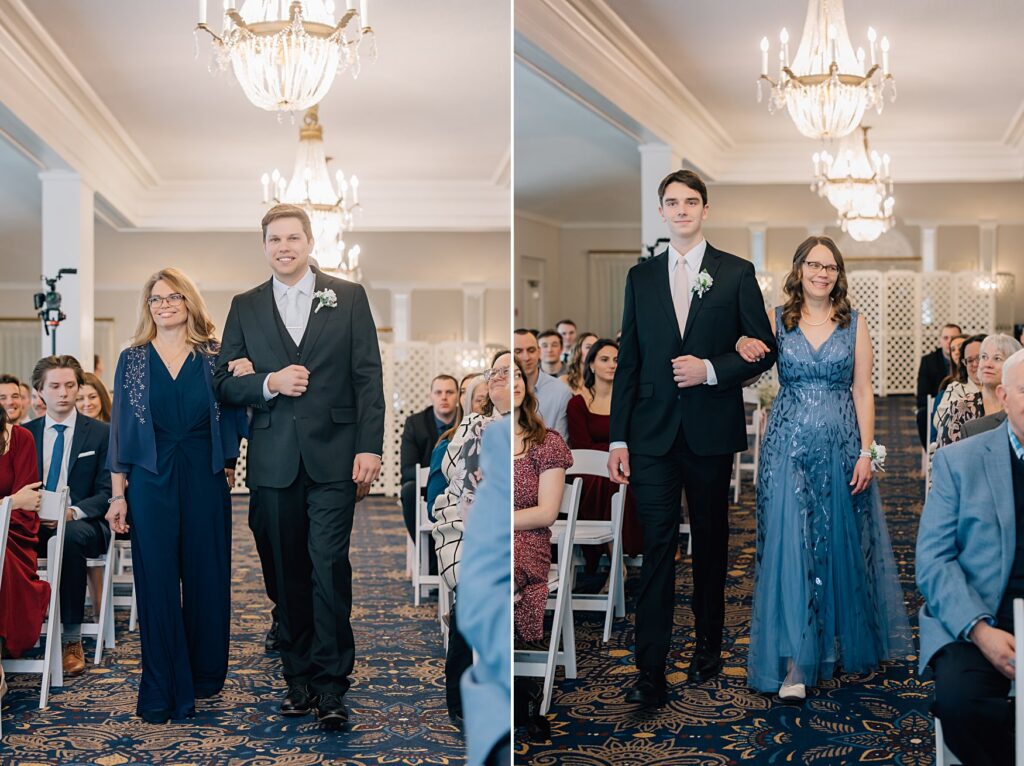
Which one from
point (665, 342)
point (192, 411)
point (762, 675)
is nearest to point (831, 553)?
point (762, 675)

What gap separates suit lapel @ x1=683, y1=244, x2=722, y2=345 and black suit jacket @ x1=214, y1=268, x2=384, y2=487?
87 centimetres

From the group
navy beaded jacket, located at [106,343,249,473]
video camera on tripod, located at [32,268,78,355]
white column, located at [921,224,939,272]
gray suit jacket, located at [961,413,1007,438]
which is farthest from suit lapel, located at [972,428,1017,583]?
video camera on tripod, located at [32,268,78,355]

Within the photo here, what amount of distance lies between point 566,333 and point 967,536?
1.25 metres

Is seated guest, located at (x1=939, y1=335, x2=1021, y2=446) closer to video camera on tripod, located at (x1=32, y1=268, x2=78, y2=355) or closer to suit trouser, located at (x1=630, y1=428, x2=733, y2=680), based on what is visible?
suit trouser, located at (x1=630, y1=428, x2=733, y2=680)

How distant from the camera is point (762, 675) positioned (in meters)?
3.13

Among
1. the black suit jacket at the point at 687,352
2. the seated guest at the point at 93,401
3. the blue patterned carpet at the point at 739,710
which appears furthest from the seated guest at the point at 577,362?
the seated guest at the point at 93,401

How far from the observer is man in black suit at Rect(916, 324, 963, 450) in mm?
3264

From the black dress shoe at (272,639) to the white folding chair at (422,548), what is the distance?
17.6 inches

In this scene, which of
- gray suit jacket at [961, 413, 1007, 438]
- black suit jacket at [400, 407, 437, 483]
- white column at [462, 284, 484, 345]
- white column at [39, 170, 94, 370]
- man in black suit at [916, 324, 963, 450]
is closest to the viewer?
gray suit jacket at [961, 413, 1007, 438]

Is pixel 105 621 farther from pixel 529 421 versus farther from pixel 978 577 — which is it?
pixel 978 577

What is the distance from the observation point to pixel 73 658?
153 inches

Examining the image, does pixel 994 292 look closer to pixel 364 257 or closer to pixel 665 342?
pixel 665 342

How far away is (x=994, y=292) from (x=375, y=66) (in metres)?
3.92

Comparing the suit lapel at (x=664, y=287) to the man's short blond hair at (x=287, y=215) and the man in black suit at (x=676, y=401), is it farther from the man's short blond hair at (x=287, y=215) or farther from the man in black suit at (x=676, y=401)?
the man's short blond hair at (x=287, y=215)
